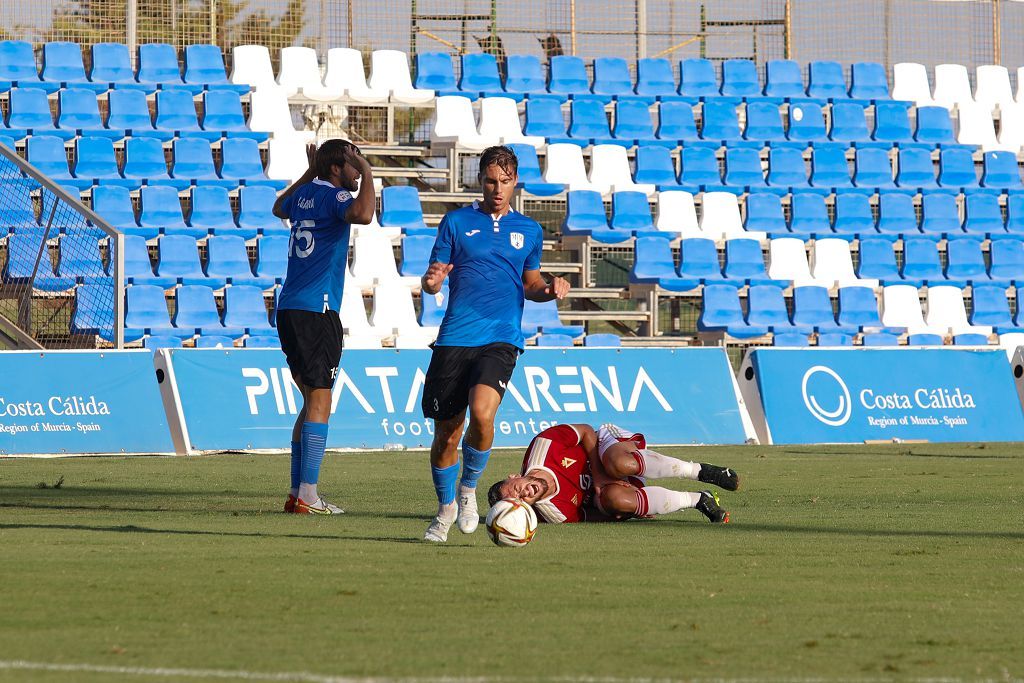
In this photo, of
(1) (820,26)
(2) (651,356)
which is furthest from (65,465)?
(1) (820,26)

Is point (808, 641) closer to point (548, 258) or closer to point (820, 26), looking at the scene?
point (548, 258)

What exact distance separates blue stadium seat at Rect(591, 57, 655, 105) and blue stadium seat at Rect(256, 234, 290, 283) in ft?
24.8

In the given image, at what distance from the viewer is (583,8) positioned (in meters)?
29.0

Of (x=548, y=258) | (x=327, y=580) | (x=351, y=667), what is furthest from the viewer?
(x=548, y=258)

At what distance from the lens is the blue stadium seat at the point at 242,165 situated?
929 inches

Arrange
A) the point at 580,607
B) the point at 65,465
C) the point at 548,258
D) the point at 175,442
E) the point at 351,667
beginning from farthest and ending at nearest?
the point at 548,258
the point at 175,442
the point at 65,465
the point at 580,607
the point at 351,667

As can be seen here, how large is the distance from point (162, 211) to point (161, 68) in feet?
11.7

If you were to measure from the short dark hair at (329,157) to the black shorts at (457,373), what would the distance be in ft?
6.57

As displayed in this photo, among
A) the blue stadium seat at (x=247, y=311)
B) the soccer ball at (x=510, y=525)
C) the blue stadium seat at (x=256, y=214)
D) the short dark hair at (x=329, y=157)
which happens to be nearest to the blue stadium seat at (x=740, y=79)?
the blue stadium seat at (x=256, y=214)

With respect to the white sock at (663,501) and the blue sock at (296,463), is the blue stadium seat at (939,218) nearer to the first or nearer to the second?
the white sock at (663,501)

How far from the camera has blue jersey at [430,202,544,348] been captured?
27.2 ft

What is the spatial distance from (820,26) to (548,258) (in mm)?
8773

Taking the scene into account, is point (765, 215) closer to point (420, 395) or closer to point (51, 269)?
point (420, 395)

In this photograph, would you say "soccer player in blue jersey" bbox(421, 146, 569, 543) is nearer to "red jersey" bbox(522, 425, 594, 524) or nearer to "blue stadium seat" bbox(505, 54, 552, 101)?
"red jersey" bbox(522, 425, 594, 524)
